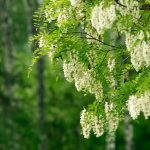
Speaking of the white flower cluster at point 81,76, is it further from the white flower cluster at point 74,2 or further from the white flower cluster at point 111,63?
the white flower cluster at point 74,2

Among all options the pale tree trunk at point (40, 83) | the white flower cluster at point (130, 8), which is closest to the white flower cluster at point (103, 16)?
the white flower cluster at point (130, 8)

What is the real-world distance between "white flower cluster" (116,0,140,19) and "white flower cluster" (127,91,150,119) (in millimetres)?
1552

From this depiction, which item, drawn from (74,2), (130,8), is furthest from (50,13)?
(130,8)

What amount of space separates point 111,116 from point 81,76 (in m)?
1.12

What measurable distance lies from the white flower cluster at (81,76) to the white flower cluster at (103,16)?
1427mm

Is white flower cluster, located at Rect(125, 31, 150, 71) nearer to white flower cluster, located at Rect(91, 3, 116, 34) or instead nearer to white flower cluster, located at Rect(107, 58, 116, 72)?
white flower cluster, located at Rect(91, 3, 116, 34)

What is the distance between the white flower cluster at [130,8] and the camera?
13.5 metres

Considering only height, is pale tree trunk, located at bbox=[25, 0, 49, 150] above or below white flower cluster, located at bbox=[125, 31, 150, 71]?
above

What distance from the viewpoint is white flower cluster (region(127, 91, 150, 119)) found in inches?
541

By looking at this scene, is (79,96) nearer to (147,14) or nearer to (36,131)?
(36,131)

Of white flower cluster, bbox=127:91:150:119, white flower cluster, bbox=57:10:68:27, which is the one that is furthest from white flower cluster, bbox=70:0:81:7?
white flower cluster, bbox=127:91:150:119

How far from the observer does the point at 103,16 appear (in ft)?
43.5

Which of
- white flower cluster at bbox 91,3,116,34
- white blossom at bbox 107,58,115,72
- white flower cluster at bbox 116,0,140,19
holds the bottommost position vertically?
white blossom at bbox 107,58,115,72

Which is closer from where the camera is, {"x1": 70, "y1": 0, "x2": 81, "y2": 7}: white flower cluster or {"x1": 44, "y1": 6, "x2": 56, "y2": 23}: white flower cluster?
{"x1": 70, "y1": 0, "x2": 81, "y2": 7}: white flower cluster
